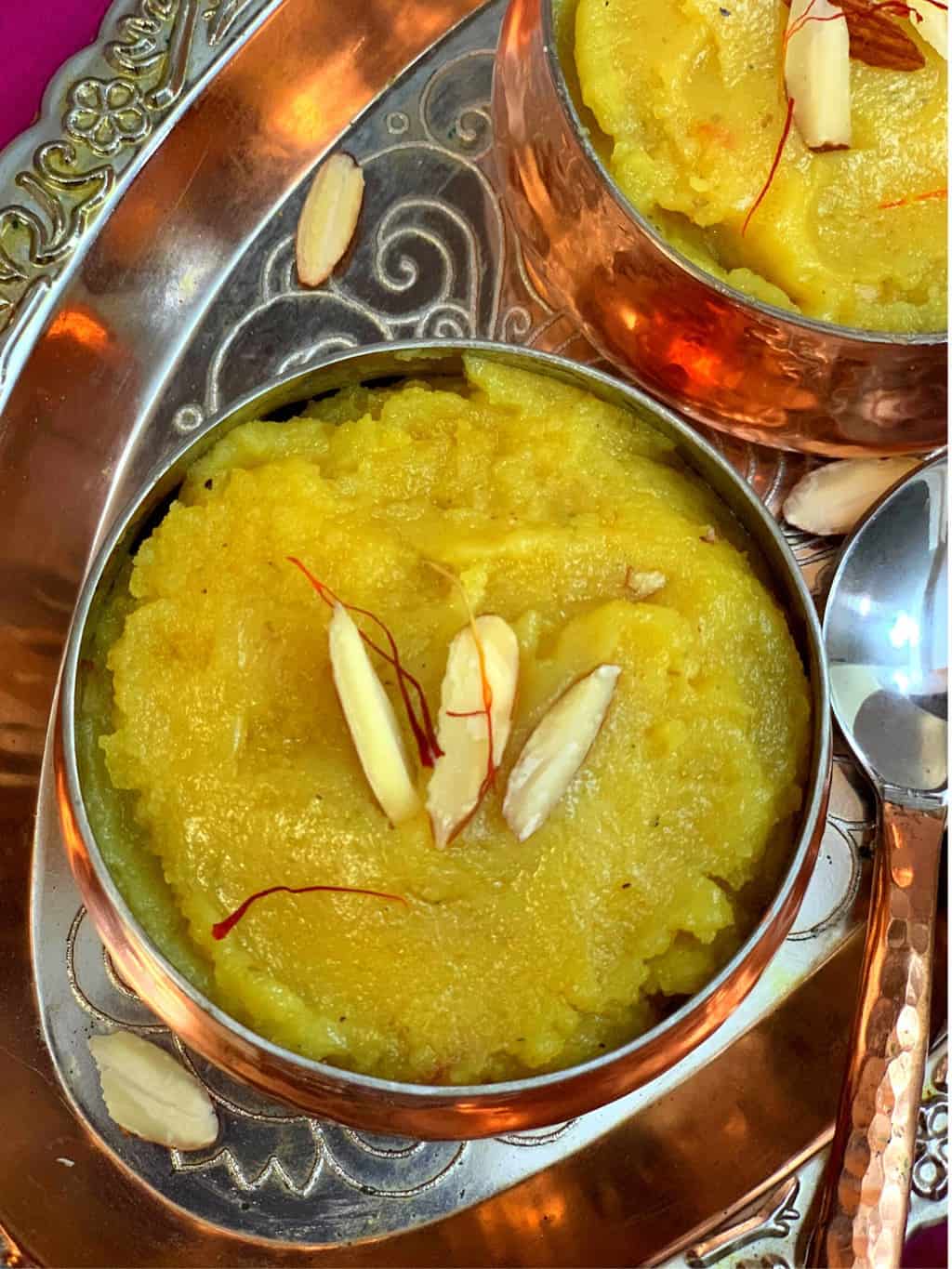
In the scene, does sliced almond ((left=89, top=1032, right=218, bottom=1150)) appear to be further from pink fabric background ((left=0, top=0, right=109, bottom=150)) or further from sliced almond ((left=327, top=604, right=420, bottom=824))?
pink fabric background ((left=0, top=0, right=109, bottom=150))

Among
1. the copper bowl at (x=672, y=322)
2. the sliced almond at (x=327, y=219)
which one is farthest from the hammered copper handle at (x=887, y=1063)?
the sliced almond at (x=327, y=219)

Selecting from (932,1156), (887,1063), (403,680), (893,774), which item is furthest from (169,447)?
(932,1156)

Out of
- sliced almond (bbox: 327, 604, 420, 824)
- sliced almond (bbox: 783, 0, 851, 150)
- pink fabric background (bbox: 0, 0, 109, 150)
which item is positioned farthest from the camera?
pink fabric background (bbox: 0, 0, 109, 150)

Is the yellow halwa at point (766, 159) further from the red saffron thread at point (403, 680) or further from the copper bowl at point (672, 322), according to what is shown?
the red saffron thread at point (403, 680)

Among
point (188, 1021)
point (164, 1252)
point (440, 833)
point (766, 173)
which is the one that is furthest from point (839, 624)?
point (164, 1252)

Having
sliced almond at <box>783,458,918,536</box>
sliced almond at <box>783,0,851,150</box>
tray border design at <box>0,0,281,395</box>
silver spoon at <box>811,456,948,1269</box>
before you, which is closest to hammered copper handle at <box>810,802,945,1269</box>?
silver spoon at <box>811,456,948,1269</box>

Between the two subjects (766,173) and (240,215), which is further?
(240,215)

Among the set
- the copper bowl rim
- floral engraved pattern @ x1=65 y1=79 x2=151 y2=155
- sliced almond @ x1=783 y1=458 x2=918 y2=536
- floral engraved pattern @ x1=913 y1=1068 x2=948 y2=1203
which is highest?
floral engraved pattern @ x1=65 y1=79 x2=151 y2=155

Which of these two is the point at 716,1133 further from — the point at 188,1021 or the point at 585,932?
the point at 188,1021
